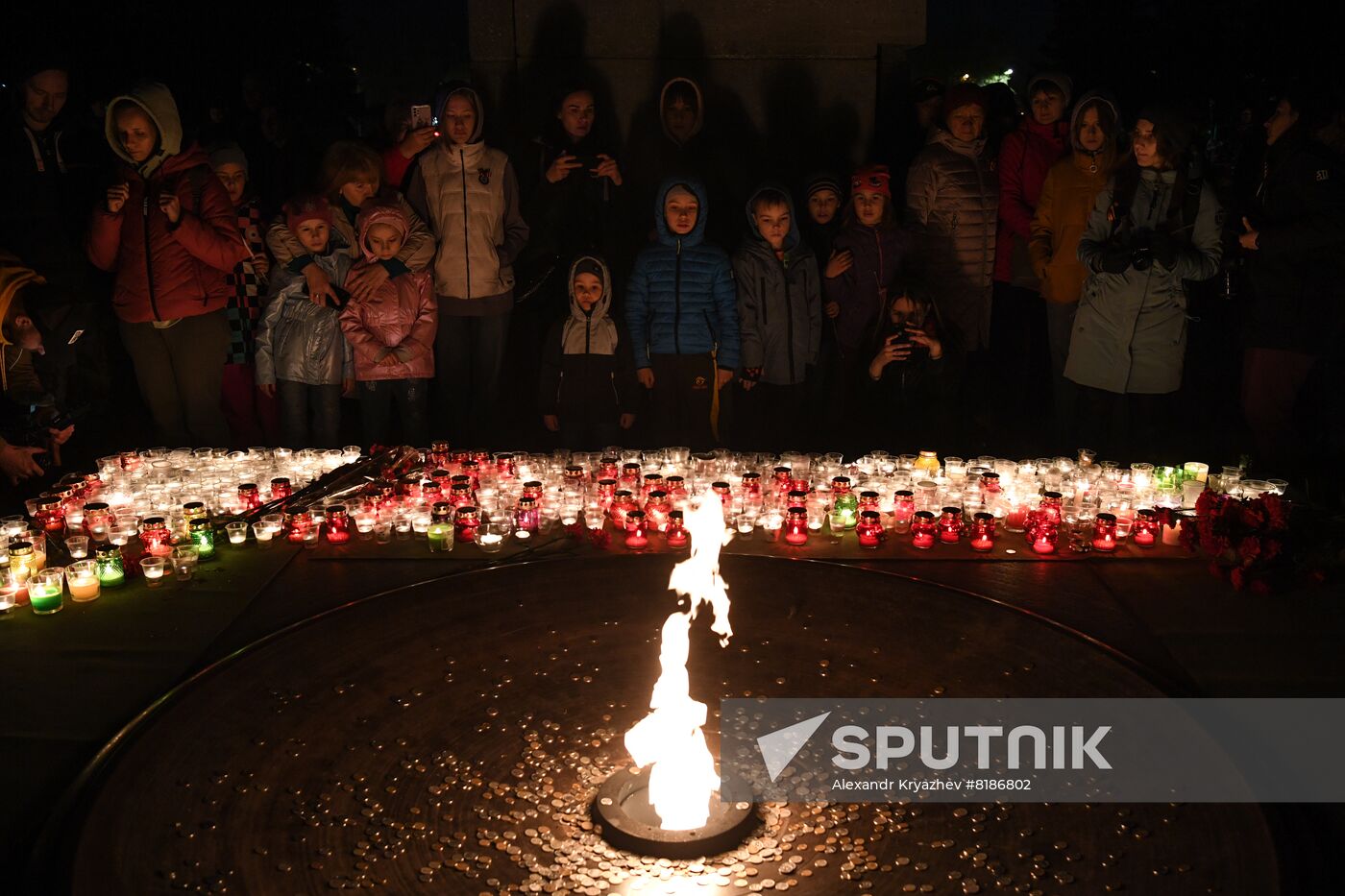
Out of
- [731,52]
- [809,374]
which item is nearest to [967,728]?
[809,374]

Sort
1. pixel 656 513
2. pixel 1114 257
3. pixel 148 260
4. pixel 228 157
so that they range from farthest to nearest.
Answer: pixel 228 157 → pixel 148 260 → pixel 1114 257 → pixel 656 513

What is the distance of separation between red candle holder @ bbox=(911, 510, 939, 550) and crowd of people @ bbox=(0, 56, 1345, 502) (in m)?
2.24

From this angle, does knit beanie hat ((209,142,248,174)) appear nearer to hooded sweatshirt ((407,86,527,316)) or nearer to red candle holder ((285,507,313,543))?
hooded sweatshirt ((407,86,527,316))

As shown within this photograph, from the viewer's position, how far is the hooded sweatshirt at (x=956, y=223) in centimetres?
716

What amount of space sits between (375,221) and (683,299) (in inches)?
79.3

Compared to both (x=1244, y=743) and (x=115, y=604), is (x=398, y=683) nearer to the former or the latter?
(x=115, y=604)

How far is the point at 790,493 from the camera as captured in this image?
5027 millimetres

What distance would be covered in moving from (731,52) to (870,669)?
6.36 meters

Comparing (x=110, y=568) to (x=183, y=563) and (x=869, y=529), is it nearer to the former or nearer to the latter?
(x=183, y=563)

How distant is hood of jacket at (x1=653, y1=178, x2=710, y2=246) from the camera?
6.81 m

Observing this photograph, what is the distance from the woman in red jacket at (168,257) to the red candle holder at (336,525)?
2.35 m

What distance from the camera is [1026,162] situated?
7.18 metres

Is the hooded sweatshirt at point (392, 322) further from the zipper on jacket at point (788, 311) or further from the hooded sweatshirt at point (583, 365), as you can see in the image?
the zipper on jacket at point (788, 311)

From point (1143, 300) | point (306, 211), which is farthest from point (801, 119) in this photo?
point (306, 211)
